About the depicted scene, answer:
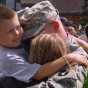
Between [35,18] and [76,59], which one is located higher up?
[35,18]

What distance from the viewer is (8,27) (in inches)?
94.4

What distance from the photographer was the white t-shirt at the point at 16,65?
2336mm

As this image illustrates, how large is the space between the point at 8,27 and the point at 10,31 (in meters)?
0.03

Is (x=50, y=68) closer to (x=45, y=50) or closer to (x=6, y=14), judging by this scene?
(x=45, y=50)

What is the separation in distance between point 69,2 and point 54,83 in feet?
46.0

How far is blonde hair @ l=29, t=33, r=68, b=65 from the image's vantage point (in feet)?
7.77

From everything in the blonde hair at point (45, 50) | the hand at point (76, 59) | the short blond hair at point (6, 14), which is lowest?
the hand at point (76, 59)

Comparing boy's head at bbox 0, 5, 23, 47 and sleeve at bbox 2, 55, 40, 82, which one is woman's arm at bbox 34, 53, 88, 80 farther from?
boy's head at bbox 0, 5, 23, 47

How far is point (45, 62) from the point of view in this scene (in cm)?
238

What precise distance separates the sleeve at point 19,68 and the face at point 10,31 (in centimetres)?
10

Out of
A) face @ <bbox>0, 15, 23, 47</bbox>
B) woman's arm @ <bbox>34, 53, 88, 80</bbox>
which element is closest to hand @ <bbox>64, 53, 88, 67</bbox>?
woman's arm @ <bbox>34, 53, 88, 80</bbox>

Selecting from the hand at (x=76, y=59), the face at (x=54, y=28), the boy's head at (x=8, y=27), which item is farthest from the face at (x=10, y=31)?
the hand at (x=76, y=59)

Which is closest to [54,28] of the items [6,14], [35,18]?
[35,18]

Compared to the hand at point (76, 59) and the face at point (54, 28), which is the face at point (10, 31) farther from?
the hand at point (76, 59)
